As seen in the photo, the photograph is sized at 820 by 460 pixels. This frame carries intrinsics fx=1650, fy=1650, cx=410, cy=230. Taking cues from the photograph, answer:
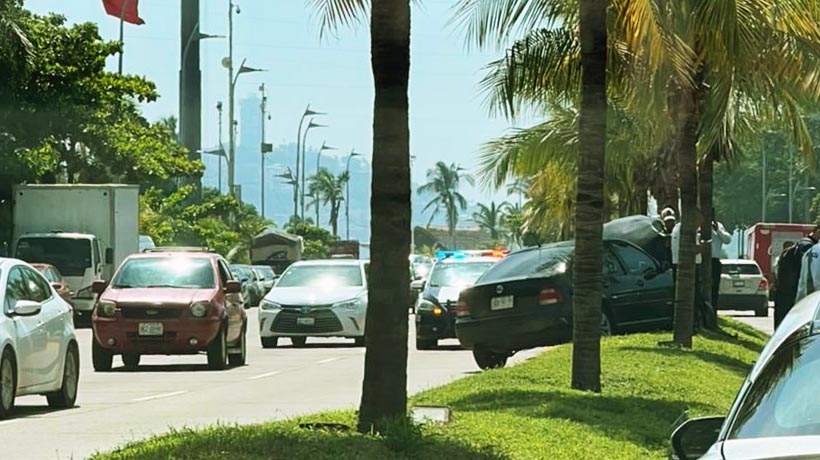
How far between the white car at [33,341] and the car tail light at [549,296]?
6.81 m

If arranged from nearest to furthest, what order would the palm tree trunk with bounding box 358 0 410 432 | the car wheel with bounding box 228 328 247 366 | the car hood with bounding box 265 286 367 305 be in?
1. the palm tree trunk with bounding box 358 0 410 432
2. the car wheel with bounding box 228 328 247 366
3. the car hood with bounding box 265 286 367 305

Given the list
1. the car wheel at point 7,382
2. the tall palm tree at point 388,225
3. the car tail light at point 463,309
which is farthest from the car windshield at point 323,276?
the tall palm tree at point 388,225

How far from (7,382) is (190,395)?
3696 mm

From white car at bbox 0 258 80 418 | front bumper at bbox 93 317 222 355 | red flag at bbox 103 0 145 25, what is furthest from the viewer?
red flag at bbox 103 0 145 25

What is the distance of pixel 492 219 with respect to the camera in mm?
190125

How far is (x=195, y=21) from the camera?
8500 cm

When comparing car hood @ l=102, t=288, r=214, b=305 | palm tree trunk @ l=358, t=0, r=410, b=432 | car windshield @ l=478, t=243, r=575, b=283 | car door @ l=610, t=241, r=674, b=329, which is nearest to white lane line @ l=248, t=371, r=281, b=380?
car hood @ l=102, t=288, r=214, b=305

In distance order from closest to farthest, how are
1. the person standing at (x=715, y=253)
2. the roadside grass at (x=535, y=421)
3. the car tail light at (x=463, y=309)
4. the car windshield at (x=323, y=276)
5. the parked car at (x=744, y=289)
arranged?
the roadside grass at (x=535, y=421) → the car tail light at (x=463, y=309) → the person standing at (x=715, y=253) → the car windshield at (x=323, y=276) → the parked car at (x=744, y=289)

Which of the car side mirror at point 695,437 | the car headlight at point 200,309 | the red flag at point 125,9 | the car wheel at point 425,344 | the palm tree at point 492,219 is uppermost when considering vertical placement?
the red flag at point 125,9

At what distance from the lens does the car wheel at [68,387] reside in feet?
55.9

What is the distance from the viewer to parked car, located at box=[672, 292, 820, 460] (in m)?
5.43

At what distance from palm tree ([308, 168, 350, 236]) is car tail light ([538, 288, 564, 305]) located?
149075mm

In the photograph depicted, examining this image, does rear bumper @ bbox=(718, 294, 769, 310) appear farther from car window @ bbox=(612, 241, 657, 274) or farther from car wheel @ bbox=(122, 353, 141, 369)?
car wheel @ bbox=(122, 353, 141, 369)

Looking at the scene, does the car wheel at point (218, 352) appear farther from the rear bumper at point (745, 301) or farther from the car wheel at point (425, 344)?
the rear bumper at point (745, 301)
